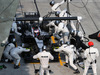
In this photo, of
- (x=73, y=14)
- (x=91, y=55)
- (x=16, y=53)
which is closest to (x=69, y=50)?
(x=91, y=55)

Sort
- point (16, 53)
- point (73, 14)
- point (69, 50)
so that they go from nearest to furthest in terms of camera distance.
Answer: point (69, 50), point (16, 53), point (73, 14)

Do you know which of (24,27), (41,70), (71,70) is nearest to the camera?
(41,70)

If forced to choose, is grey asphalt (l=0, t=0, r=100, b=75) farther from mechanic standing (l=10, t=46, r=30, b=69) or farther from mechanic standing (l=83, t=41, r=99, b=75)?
mechanic standing (l=83, t=41, r=99, b=75)

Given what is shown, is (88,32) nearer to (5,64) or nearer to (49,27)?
(49,27)

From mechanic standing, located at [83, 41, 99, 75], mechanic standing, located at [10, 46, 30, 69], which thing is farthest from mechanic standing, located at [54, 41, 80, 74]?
mechanic standing, located at [10, 46, 30, 69]

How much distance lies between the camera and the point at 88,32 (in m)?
16.2

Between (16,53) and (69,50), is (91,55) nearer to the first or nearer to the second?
(69,50)

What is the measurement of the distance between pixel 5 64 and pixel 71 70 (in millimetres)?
3202

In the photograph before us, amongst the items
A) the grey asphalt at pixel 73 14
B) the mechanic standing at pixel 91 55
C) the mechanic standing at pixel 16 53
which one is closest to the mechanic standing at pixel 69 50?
the grey asphalt at pixel 73 14

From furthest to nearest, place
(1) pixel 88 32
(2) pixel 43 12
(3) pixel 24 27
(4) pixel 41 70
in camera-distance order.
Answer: (2) pixel 43 12
(1) pixel 88 32
(3) pixel 24 27
(4) pixel 41 70

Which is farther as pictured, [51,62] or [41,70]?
[51,62]

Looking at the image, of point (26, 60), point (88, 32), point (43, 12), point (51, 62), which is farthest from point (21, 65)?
point (43, 12)

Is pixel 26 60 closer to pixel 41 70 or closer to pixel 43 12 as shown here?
pixel 41 70

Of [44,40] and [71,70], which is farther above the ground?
[44,40]
